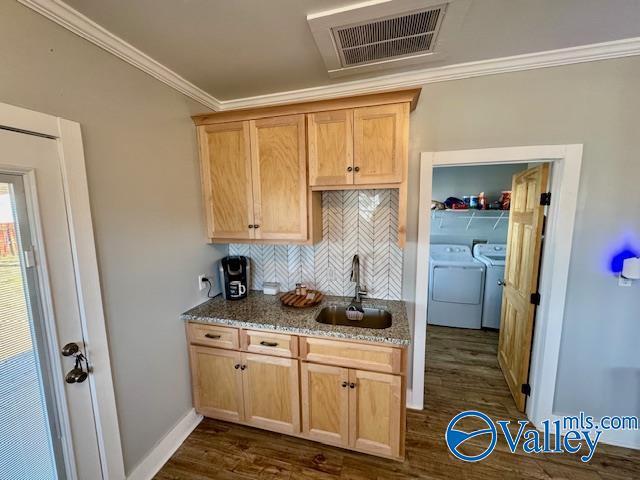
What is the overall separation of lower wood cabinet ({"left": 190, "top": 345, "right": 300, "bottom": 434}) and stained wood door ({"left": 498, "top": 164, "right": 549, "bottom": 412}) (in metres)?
1.81

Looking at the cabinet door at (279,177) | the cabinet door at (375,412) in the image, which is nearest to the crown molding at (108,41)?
the cabinet door at (279,177)

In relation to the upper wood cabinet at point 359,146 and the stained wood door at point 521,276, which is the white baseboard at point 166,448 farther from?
the stained wood door at point 521,276

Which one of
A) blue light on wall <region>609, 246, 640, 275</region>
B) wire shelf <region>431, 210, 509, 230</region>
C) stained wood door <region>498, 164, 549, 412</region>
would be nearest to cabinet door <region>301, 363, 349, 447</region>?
stained wood door <region>498, 164, 549, 412</region>

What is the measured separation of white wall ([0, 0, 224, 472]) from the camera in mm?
1116

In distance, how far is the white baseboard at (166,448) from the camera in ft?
5.14

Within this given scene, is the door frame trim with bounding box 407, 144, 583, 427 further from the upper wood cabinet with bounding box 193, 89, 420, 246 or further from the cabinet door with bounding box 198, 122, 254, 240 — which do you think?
the cabinet door with bounding box 198, 122, 254, 240

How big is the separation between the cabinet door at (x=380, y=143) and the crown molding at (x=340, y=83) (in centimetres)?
39

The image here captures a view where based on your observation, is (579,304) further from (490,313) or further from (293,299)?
(293,299)

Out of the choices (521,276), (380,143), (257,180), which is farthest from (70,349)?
(521,276)

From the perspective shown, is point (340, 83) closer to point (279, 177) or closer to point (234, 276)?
point (279, 177)

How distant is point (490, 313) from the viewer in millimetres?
3367

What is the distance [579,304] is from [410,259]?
113 cm

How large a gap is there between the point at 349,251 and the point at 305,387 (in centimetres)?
106

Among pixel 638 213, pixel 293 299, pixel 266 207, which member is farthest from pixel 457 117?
pixel 293 299
